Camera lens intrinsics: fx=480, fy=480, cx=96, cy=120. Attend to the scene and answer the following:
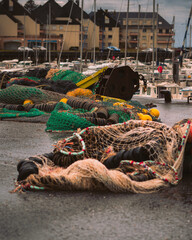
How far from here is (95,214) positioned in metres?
4.10

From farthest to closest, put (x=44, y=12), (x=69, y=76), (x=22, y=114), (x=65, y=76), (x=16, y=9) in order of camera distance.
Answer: (x=44, y=12), (x=16, y=9), (x=65, y=76), (x=69, y=76), (x=22, y=114)

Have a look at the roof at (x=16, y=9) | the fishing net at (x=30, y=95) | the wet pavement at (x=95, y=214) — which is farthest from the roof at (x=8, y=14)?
the wet pavement at (x=95, y=214)

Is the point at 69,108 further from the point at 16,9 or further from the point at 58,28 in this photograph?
the point at 16,9

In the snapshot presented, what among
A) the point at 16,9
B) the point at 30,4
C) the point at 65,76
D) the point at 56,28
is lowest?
the point at 65,76

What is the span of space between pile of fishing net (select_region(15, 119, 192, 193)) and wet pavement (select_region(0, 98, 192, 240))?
0.12m

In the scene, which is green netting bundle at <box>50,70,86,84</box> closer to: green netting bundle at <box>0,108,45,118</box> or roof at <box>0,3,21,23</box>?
green netting bundle at <box>0,108,45,118</box>

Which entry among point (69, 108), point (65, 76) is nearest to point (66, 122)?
point (69, 108)

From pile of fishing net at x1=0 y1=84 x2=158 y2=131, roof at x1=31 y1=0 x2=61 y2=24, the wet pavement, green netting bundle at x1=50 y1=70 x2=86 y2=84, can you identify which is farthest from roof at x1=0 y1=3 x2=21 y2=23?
the wet pavement

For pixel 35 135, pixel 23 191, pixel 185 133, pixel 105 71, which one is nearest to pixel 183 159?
pixel 185 133

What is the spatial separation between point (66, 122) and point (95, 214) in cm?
451

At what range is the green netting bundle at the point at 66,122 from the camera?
8453mm

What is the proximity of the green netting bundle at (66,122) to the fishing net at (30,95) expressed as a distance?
285cm

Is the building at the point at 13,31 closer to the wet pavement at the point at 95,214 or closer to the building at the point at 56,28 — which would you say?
the building at the point at 56,28

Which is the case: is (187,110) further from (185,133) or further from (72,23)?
(72,23)
